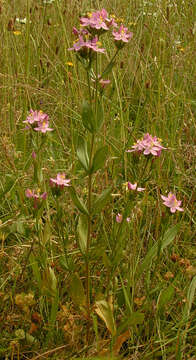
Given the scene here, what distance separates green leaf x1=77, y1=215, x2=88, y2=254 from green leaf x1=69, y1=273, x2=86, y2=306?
71mm

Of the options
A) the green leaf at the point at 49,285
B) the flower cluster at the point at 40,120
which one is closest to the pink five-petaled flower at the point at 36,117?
the flower cluster at the point at 40,120

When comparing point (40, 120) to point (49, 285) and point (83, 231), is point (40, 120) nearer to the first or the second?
point (83, 231)

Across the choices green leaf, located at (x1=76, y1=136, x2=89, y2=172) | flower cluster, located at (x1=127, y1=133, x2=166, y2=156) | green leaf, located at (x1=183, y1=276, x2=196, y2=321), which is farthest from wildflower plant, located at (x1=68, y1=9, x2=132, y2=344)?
green leaf, located at (x1=183, y1=276, x2=196, y2=321)

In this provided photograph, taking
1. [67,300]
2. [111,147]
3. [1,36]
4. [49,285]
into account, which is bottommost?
[67,300]

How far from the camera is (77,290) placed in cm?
108

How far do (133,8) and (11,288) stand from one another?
1.89 metres

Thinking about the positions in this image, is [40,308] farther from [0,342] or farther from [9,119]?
[9,119]

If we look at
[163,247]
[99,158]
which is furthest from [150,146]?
[163,247]

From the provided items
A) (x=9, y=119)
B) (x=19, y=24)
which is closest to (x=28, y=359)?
(x=9, y=119)

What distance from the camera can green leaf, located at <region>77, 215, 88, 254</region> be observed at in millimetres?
1106

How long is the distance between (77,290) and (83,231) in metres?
0.15

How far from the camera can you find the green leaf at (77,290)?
106 centimetres

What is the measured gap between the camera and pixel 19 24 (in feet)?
8.31

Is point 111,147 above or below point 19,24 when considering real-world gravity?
below
